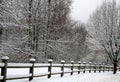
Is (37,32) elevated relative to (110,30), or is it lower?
lower

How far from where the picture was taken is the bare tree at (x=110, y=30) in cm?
3216

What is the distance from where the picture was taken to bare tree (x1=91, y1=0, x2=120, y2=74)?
3216 cm

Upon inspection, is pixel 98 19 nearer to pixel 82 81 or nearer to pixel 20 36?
pixel 20 36

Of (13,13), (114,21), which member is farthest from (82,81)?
(114,21)

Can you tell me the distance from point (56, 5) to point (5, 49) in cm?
1054

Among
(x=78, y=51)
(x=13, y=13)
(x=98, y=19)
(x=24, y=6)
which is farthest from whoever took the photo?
(x=78, y=51)

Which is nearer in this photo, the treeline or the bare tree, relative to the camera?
the treeline

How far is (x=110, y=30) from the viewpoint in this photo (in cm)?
3272

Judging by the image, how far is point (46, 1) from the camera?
30.3 metres

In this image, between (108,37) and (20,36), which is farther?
(108,37)

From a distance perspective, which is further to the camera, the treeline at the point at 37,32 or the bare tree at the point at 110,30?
the bare tree at the point at 110,30

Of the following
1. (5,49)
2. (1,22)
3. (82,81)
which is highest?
(1,22)

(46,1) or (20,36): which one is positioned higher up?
(46,1)

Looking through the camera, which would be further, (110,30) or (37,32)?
(110,30)
